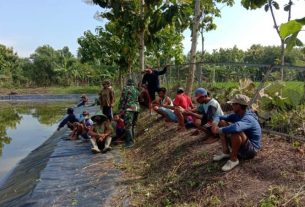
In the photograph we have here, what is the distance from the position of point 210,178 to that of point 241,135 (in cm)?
78

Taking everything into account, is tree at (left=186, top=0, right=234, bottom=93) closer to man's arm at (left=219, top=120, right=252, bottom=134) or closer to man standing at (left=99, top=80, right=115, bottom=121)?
man standing at (left=99, top=80, right=115, bottom=121)

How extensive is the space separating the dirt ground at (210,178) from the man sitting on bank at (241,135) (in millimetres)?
154

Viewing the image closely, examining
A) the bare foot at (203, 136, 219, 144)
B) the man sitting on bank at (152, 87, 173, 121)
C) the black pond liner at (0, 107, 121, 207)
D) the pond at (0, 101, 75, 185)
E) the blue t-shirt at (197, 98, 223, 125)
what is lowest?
the pond at (0, 101, 75, 185)

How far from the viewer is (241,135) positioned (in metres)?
5.97

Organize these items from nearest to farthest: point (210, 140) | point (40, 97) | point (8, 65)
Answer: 1. point (210, 140)
2. point (40, 97)
3. point (8, 65)

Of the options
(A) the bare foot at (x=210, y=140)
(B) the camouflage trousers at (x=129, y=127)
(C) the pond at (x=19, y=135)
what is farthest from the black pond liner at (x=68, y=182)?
(C) the pond at (x=19, y=135)

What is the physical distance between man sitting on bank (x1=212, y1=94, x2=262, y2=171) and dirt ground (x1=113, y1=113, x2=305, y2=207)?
0.15 meters

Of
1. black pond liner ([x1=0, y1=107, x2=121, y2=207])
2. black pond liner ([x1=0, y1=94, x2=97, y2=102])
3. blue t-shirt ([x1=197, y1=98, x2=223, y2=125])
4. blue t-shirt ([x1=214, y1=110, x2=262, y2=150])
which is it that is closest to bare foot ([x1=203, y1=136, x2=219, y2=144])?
blue t-shirt ([x1=197, y1=98, x2=223, y2=125])

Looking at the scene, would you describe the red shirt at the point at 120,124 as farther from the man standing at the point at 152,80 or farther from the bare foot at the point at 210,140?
the bare foot at the point at 210,140

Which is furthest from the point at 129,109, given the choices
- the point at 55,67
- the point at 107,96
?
the point at 55,67

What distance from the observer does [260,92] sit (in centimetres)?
849

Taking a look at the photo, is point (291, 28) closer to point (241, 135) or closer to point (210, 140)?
point (241, 135)

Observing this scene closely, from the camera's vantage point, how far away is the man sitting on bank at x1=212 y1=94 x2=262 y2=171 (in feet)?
19.5

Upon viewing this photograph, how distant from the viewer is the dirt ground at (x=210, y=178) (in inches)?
211
